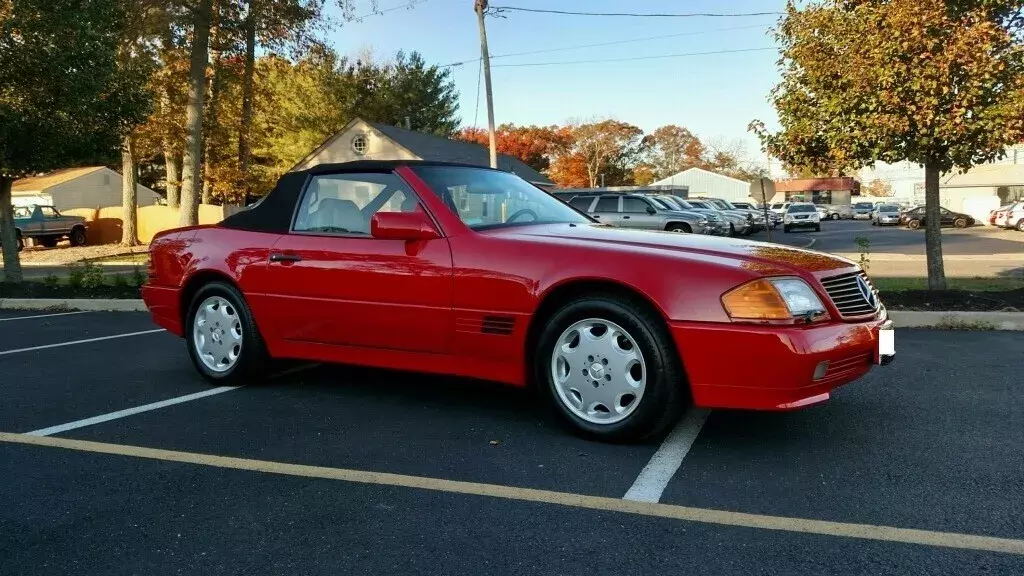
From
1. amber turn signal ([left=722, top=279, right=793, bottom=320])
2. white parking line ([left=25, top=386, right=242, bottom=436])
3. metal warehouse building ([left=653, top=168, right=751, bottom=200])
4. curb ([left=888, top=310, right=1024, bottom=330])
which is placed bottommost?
white parking line ([left=25, top=386, right=242, bottom=436])

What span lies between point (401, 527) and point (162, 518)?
3.23ft

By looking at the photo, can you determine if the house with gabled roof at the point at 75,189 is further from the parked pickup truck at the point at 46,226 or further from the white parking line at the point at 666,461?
the white parking line at the point at 666,461

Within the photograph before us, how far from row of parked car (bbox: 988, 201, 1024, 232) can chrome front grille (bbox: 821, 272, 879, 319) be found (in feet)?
114

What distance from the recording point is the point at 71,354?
22.8 ft

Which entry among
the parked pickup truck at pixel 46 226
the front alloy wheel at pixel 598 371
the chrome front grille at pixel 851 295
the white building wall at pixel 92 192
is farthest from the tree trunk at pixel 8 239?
the white building wall at pixel 92 192

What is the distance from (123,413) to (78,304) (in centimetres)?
727

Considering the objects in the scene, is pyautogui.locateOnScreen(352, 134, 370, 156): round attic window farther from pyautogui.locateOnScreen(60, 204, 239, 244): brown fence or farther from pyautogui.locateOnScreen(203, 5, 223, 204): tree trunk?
pyautogui.locateOnScreen(60, 204, 239, 244): brown fence

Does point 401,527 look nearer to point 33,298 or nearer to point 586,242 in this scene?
point 586,242

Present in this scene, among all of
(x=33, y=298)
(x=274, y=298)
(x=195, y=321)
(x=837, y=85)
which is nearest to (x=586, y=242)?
(x=274, y=298)

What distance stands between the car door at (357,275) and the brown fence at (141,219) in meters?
27.9

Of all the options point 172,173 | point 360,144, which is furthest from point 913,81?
point 360,144

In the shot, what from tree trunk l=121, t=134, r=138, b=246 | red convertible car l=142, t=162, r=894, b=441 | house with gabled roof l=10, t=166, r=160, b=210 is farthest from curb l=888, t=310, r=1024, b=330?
house with gabled roof l=10, t=166, r=160, b=210

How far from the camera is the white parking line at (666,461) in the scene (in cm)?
324

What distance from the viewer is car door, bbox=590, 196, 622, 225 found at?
2112 cm
